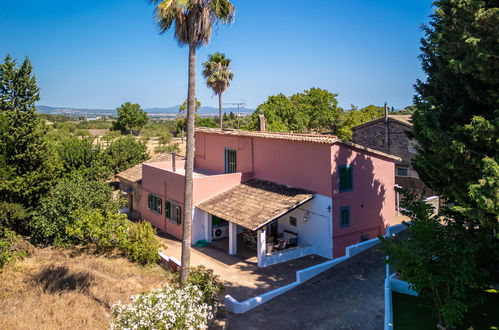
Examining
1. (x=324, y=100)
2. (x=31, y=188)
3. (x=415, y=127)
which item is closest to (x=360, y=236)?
(x=415, y=127)

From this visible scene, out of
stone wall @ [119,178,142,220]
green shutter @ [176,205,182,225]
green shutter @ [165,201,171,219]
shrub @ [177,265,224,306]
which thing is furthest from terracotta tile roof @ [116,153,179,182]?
shrub @ [177,265,224,306]

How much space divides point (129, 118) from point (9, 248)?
6582 centimetres

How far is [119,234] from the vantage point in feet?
60.1

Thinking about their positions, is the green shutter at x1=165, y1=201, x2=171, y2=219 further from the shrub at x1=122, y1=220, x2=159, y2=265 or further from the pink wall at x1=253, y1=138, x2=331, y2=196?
the pink wall at x1=253, y1=138, x2=331, y2=196

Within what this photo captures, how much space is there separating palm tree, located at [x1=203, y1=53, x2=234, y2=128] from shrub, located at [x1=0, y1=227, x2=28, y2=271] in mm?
20853

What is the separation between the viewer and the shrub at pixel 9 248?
16.3 metres

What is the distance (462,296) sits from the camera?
9484 millimetres

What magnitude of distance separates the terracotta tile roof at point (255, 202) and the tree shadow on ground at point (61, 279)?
6.96m

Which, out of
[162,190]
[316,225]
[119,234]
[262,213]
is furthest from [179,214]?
[316,225]

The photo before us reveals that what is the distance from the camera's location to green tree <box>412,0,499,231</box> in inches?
358

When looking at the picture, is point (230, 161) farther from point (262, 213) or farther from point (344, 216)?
point (344, 216)

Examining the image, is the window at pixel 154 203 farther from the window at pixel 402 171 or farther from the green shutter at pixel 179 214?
the window at pixel 402 171

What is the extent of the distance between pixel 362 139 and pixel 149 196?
2140cm

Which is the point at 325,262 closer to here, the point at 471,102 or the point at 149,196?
the point at 471,102
